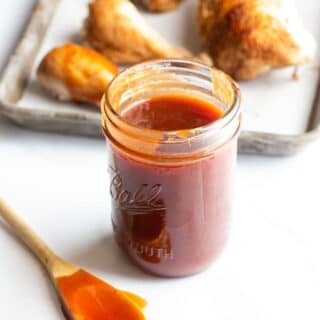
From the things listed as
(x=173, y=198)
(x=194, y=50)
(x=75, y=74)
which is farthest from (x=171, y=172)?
(x=194, y=50)

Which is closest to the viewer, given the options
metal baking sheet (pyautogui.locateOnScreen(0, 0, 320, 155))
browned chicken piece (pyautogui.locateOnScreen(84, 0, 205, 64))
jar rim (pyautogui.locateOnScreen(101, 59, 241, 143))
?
jar rim (pyautogui.locateOnScreen(101, 59, 241, 143))

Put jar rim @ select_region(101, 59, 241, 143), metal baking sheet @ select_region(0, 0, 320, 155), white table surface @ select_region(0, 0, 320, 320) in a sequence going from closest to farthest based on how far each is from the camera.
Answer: jar rim @ select_region(101, 59, 241, 143)
white table surface @ select_region(0, 0, 320, 320)
metal baking sheet @ select_region(0, 0, 320, 155)

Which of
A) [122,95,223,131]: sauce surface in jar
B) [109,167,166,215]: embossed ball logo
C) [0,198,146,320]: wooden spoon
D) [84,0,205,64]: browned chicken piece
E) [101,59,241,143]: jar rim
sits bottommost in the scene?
[0,198,146,320]: wooden spoon

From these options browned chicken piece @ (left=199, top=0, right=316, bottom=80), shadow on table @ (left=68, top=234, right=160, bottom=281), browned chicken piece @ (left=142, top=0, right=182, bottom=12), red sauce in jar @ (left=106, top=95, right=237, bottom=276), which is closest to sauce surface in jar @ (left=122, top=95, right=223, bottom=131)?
red sauce in jar @ (left=106, top=95, right=237, bottom=276)

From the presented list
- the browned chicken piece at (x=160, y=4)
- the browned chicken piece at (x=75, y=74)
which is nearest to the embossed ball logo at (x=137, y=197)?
the browned chicken piece at (x=75, y=74)

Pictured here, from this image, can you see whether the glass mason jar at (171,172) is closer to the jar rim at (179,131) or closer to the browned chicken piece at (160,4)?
the jar rim at (179,131)

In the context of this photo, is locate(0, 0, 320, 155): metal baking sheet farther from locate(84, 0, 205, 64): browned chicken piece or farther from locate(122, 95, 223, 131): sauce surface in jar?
locate(122, 95, 223, 131): sauce surface in jar
